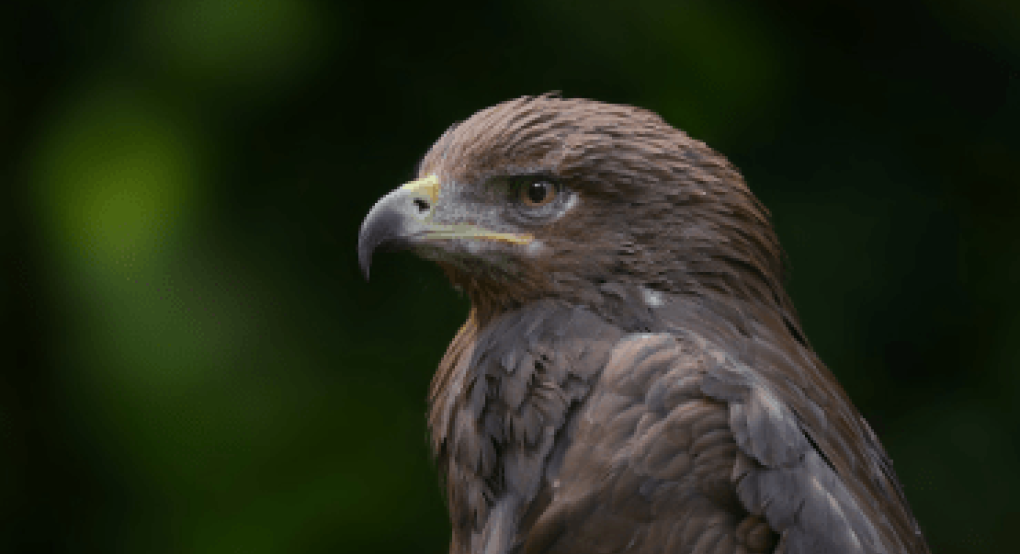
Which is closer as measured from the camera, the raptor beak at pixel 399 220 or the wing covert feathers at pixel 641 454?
the wing covert feathers at pixel 641 454

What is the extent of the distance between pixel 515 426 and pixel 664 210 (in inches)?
23.6

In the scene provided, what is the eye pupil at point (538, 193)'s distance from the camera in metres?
2.75

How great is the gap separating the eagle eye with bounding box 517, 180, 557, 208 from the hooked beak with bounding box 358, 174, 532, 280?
3.2 inches

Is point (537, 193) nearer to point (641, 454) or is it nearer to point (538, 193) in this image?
point (538, 193)

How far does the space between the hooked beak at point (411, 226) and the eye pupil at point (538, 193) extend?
0.09 meters

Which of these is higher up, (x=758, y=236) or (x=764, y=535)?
(x=758, y=236)

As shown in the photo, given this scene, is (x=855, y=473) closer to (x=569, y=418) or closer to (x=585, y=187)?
(x=569, y=418)

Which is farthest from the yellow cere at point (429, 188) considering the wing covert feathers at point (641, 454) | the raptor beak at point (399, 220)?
the wing covert feathers at point (641, 454)

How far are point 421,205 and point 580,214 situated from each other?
0.38 metres

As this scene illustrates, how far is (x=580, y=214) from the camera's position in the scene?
2.72m

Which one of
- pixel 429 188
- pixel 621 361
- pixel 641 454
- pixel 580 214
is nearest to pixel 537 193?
pixel 580 214

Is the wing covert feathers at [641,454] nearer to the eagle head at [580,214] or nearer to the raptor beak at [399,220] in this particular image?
the eagle head at [580,214]

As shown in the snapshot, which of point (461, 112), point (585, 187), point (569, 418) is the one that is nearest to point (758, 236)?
point (585, 187)

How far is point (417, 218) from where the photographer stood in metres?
2.80
